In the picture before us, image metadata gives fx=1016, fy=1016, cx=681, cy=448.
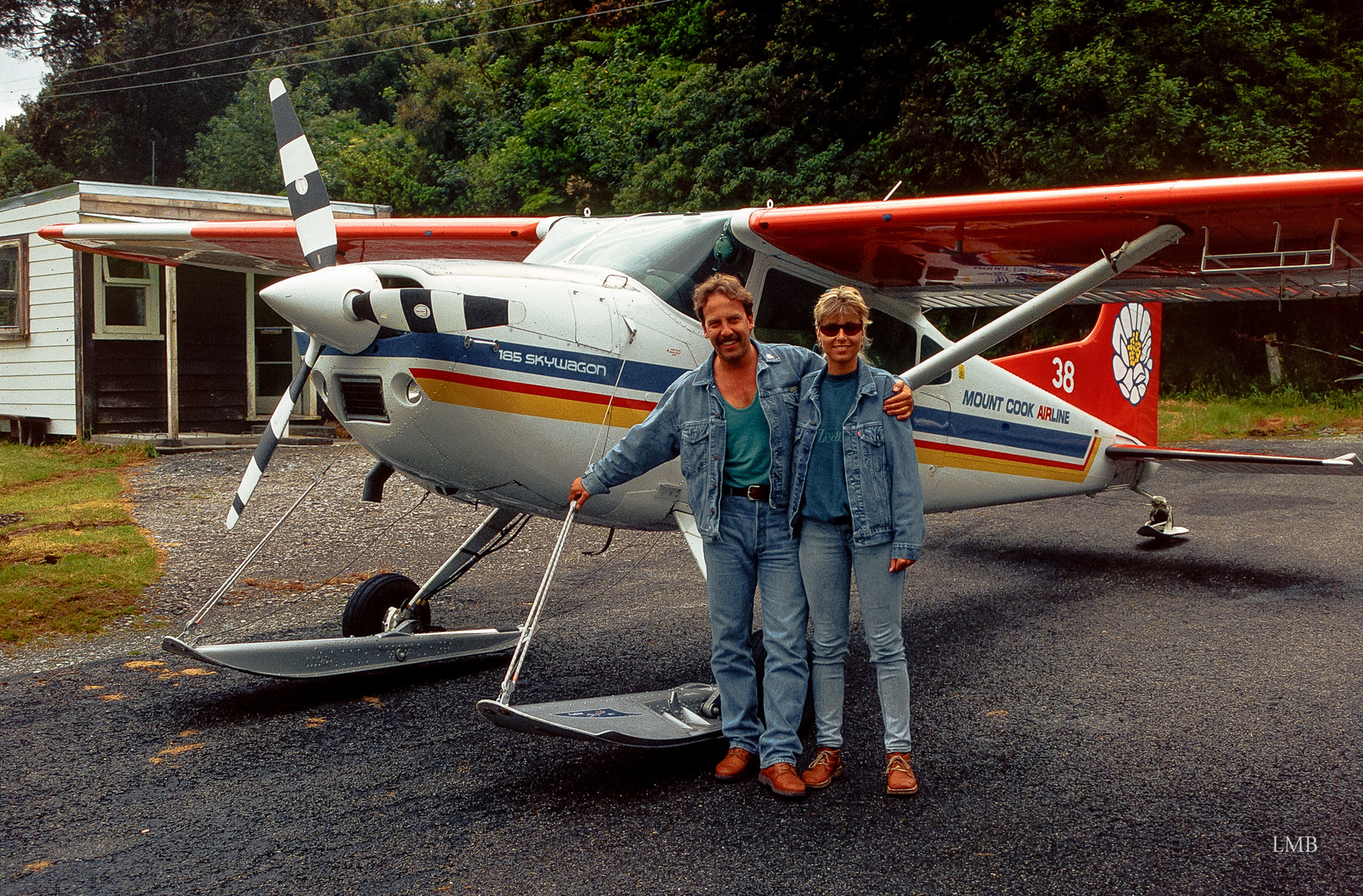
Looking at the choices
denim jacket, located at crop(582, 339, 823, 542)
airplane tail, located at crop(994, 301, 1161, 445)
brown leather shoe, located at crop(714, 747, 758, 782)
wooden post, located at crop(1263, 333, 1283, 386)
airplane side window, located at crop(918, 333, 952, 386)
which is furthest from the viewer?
wooden post, located at crop(1263, 333, 1283, 386)

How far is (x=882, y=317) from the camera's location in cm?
620

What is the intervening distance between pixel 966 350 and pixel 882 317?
1219 millimetres

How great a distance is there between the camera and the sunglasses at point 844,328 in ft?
12.2

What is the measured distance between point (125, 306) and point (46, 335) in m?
1.20

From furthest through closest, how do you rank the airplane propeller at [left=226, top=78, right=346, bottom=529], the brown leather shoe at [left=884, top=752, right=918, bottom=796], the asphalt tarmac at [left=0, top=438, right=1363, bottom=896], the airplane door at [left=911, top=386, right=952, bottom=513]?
the airplane door at [left=911, top=386, right=952, bottom=513] < the airplane propeller at [left=226, top=78, right=346, bottom=529] < the brown leather shoe at [left=884, top=752, right=918, bottom=796] < the asphalt tarmac at [left=0, top=438, right=1363, bottom=896]

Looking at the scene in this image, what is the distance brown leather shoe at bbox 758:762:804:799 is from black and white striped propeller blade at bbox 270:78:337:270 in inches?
122

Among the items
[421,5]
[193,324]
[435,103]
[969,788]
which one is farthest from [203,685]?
[421,5]

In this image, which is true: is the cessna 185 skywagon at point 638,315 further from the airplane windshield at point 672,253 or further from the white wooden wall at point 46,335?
the white wooden wall at point 46,335

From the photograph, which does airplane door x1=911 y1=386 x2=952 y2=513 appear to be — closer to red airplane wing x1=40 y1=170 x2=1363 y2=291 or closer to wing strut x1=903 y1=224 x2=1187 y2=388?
red airplane wing x1=40 y1=170 x2=1363 y2=291

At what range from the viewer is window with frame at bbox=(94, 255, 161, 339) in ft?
47.1

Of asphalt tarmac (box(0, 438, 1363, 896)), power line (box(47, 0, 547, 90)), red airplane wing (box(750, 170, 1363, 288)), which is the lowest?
asphalt tarmac (box(0, 438, 1363, 896))

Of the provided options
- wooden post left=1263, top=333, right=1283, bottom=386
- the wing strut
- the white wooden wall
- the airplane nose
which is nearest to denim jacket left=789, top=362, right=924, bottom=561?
the wing strut

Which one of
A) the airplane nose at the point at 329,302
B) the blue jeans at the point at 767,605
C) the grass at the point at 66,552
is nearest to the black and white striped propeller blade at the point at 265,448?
the airplane nose at the point at 329,302

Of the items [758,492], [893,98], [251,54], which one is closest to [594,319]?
[758,492]
